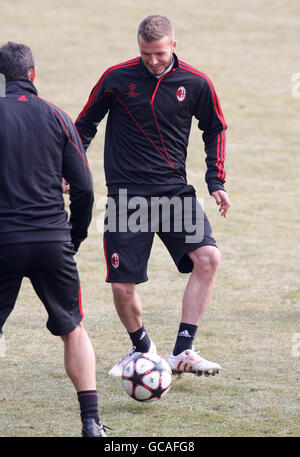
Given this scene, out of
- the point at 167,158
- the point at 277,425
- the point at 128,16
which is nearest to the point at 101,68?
the point at 128,16

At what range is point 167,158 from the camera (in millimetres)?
6320

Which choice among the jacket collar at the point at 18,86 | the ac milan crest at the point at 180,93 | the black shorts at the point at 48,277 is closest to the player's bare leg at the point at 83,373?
the black shorts at the point at 48,277

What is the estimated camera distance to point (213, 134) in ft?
21.5

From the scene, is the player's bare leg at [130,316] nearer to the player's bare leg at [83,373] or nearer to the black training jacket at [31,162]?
the player's bare leg at [83,373]

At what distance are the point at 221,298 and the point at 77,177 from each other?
427 centimetres

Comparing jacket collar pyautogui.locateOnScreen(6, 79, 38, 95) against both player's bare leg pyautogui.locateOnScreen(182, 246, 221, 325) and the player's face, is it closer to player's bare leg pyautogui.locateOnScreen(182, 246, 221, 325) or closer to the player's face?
the player's face

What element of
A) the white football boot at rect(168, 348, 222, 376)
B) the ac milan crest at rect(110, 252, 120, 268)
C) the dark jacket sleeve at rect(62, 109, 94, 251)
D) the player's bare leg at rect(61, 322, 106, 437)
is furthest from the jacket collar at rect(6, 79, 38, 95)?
the white football boot at rect(168, 348, 222, 376)

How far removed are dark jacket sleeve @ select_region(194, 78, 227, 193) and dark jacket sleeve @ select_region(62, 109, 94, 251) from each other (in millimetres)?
1661

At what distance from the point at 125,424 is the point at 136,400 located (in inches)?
14.7

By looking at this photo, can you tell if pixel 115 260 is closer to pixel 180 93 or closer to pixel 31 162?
pixel 180 93

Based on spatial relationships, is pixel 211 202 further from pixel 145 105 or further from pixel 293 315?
pixel 145 105

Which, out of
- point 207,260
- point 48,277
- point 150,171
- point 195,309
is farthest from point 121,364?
point 48,277

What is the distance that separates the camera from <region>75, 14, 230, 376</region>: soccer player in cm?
621

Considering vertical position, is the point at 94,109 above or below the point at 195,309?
above
